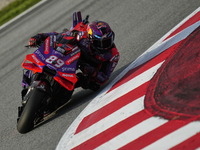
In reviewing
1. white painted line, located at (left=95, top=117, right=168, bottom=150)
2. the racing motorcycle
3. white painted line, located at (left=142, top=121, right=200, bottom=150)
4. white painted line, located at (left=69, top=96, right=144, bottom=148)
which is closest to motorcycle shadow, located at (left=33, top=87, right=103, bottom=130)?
the racing motorcycle

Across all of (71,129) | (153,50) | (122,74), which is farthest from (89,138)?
(153,50)

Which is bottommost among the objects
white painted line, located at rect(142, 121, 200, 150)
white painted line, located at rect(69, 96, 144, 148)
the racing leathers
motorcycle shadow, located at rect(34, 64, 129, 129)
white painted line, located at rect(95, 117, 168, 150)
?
motorcycle shadow, located at rect(34, 64, 129, 129)

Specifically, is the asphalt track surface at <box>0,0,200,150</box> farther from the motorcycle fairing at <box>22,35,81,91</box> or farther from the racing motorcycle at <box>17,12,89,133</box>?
the motorcycle fairing at <box>22,35,81,91</box>

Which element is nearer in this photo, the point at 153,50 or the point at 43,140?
the point at 43,140

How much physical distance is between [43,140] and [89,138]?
1.04m

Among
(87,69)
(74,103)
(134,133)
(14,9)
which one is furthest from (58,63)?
(14,9)

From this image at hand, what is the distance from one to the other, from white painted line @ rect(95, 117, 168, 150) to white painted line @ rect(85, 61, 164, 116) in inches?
45.4

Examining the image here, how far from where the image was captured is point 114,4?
8953 mm

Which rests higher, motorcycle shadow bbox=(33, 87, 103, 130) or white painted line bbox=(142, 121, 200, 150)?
white painted line bbox=(142, 121, 200, 150)

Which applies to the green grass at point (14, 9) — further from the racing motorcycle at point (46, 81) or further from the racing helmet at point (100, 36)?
the racing helmet at point (100, 36)

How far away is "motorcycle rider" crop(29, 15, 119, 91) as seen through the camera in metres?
4.94

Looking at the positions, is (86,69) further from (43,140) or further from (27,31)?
(27,31)

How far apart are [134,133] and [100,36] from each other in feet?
6.77

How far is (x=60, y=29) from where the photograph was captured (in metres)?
8.84
